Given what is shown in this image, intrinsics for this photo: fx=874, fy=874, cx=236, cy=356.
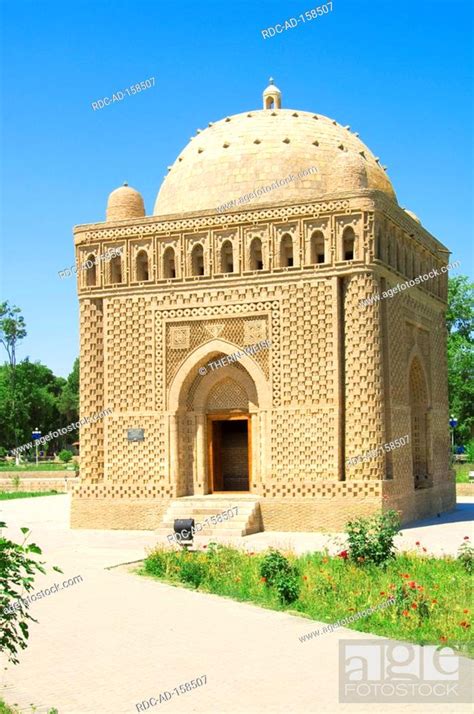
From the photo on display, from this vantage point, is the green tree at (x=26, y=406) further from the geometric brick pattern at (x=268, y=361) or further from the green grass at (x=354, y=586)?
the green grass at (x=354, y=586)

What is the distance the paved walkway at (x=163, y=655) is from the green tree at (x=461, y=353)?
32.1m

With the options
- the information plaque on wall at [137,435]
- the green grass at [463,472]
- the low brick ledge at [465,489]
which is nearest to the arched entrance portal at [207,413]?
the information plaque on wall at [137,435]

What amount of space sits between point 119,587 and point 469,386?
33.5 meters

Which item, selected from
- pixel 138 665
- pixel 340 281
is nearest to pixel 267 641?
pixel 138 665

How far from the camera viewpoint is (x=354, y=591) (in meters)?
10.3

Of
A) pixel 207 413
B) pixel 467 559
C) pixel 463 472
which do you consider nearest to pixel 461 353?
pixel 463 472

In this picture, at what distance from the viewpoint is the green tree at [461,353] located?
139 ft

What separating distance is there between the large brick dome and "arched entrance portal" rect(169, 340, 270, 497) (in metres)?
3.55

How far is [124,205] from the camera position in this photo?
66.5 ft

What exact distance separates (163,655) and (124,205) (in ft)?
45.0

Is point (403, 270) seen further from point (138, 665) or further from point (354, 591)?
point (138, 665)

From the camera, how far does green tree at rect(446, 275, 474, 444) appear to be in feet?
139

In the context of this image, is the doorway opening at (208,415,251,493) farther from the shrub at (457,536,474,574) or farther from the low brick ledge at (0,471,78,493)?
the low brick ledge at (0,471,78,493)

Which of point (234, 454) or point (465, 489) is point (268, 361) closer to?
point (234, 454)
